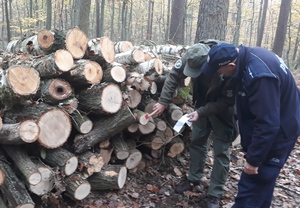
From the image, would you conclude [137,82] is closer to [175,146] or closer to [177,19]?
[175,146]

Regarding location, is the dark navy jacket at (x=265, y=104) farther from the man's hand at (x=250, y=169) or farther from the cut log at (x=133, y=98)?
the cut log at (x=133, y=98)

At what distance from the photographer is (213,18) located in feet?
18.9

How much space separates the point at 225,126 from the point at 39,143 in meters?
2.34

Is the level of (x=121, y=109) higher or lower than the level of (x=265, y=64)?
lower

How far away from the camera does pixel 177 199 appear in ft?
11.8

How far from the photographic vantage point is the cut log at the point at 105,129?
336 centimetres

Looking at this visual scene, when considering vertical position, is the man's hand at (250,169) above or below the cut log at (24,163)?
above

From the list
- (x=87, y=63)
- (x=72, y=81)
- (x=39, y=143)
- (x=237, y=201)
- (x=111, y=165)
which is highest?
(x=87, y=63)

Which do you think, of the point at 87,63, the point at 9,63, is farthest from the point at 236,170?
the point at 9,63

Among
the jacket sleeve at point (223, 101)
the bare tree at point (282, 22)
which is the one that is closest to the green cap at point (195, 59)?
the jacket sleeve at point (223, 101)

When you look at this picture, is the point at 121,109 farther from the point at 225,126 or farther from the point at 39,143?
the point at 225,126

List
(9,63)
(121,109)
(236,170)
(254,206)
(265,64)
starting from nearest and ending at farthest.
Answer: (265,64) → (254,206) → (121,109) → (9,63) → (236,170)

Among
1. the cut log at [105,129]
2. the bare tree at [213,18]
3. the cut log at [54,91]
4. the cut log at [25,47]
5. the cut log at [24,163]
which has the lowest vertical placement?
the cut log at [24,163]

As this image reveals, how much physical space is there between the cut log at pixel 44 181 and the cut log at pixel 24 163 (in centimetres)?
8
